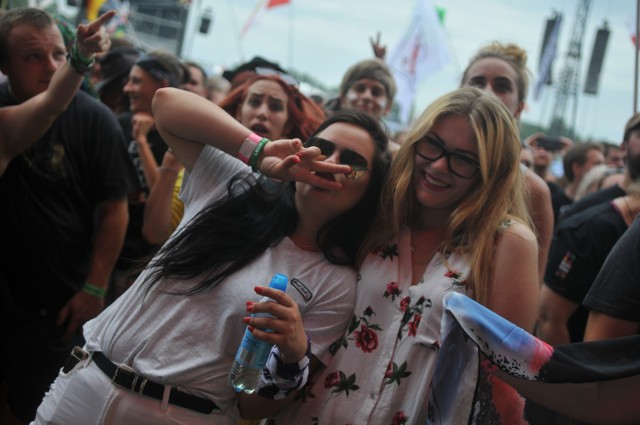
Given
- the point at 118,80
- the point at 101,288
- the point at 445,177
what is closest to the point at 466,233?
the point at 445,177

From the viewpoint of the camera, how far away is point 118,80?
5.10 m

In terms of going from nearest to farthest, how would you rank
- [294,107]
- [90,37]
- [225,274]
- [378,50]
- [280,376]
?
[280,376], [225,274], [90,37], [294,107], [378,50]

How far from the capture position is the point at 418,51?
863cm

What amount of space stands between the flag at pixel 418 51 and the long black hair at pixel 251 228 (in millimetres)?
6373

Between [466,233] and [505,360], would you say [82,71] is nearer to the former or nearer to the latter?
[466,233]

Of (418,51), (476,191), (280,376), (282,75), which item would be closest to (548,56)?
(418,51)

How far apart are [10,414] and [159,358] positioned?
171 centimetres

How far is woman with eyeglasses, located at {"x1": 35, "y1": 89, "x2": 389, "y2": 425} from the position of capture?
6.69 feet

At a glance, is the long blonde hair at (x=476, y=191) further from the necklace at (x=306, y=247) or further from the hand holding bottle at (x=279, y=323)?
the hand holding bottle at (x=279, y=323)

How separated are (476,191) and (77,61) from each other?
1.74 meters

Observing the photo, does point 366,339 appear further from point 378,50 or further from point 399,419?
point 378,50

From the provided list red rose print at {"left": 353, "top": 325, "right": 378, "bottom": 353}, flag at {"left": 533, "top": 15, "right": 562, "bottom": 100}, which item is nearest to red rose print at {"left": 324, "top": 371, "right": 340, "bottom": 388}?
red rose print at {"left": 353, "top": 325, "right": 378, "bottom": 353}

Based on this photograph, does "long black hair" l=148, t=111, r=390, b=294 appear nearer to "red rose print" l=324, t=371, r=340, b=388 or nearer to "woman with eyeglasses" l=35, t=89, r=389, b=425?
"woman with eyeglasses" l=35, t=89, r=389, b=425

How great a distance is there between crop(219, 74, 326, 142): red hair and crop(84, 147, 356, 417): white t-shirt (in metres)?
1.41
